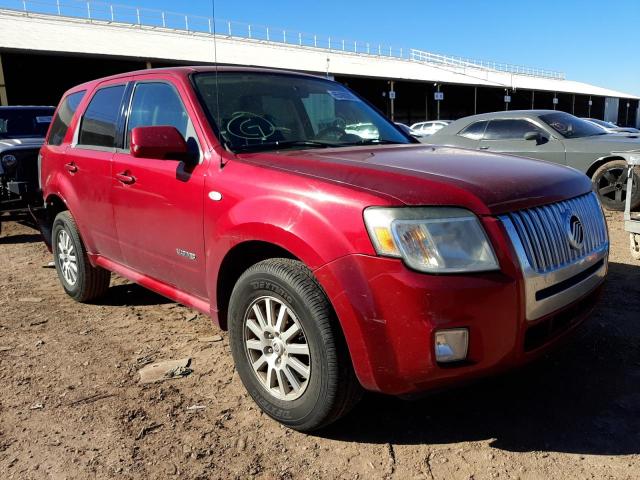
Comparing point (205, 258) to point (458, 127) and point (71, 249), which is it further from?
point (458, 127)

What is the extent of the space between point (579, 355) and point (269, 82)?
8.85 feet

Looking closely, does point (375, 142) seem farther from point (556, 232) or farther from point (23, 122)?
point (23, 122)

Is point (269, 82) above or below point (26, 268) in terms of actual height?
above

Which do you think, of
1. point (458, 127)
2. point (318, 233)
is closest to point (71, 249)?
point (318, 233)

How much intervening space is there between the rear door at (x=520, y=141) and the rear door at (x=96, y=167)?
Result: 6119 millimetres

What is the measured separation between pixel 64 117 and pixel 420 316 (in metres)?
4.07

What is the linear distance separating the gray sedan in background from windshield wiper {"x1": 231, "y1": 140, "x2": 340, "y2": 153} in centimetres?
573

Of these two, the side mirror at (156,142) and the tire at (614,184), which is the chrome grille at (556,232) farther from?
the tire at (614,184)

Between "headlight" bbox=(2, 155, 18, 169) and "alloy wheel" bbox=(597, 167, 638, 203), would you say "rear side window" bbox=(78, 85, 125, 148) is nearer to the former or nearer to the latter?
"headlight" bbox=(2, 155, 18, 169)

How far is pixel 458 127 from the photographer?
31.6 ft

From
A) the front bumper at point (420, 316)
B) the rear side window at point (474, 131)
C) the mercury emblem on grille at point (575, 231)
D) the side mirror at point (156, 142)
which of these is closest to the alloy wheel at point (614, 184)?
the rear side window at point (474, 131)

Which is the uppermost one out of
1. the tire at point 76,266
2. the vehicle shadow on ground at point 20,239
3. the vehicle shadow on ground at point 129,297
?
the tire at point 76,266

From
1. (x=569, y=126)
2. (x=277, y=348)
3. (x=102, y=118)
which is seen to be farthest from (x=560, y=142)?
(x=277, y=348)

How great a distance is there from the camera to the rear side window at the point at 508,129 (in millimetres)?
8844
